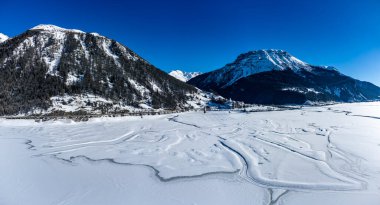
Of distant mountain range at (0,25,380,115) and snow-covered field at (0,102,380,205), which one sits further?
distant mountain range at (0,25,380,115)

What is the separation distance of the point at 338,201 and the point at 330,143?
1437 cm

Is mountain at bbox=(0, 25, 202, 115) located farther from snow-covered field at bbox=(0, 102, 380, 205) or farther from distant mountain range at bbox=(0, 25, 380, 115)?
snow-covered field at bbox=(0, 102, 380, 205)

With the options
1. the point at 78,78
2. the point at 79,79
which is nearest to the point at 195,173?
the point at 79,79

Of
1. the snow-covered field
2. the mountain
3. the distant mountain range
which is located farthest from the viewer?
the mountain

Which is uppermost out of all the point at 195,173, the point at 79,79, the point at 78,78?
the point at 78,78

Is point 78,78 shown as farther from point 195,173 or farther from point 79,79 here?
point 195,173

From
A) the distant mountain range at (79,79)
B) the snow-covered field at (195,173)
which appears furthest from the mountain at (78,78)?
the snow-covered field at (195,173)

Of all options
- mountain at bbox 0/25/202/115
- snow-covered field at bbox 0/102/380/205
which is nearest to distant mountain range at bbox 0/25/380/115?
mountain at bbox 0/25/202/115

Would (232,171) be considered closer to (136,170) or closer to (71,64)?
(136,170)

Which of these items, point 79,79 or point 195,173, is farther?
point 79,79

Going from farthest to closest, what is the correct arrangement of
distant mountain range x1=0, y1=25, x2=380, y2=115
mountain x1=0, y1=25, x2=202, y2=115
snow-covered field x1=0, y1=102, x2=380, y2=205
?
mountain x1=0, y1=25, x2=202, y2=115 → distant mountain range x1=0, y1=25, x2=380, y2=115 → snow-covered field x1=0, y1=102, x2=380, y2=205

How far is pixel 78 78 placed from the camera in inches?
5453

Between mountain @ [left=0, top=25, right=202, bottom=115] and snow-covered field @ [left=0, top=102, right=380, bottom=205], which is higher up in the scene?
mountain @ [left=0, top=25, right=202, bottom=115]

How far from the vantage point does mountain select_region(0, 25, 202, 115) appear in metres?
112
